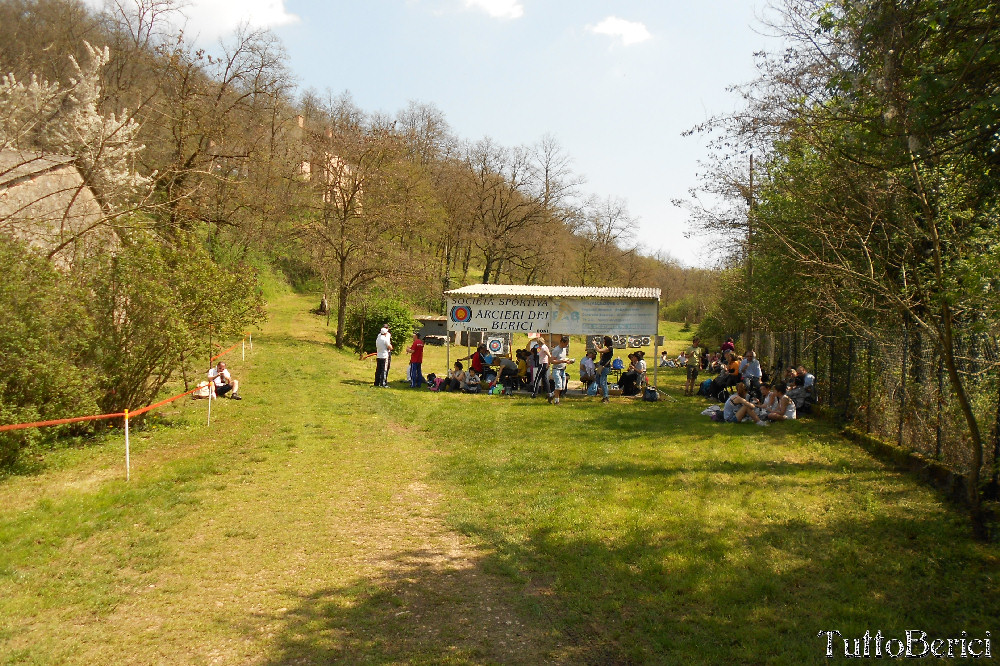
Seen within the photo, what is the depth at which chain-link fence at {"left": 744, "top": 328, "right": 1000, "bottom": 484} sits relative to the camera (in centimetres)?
709

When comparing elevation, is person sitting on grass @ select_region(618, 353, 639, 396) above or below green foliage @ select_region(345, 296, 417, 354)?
below

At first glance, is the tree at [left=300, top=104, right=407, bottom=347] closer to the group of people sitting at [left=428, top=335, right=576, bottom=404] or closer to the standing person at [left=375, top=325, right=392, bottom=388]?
the standing person at [left=375, top=325, right=392, bottom=388]

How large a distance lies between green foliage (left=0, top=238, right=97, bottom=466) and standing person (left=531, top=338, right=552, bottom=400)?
960 centimetres

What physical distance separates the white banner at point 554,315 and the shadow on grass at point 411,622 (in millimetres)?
11294

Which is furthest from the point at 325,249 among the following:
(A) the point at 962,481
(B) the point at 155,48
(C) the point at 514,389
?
(A) the point at 962,481

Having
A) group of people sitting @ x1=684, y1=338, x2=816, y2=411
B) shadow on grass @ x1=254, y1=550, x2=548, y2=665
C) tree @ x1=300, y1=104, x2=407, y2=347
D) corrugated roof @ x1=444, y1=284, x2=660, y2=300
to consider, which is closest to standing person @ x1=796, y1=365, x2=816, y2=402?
group of people sitting @ x1=684, y1=338, x2=816, y2=411

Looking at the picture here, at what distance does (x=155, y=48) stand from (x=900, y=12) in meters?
21.5

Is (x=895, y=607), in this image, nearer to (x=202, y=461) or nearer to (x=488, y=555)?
(x=488, y=555)

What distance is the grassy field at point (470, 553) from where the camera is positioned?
470cm

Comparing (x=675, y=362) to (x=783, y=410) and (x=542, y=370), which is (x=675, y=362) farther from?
(x=783, y=410)

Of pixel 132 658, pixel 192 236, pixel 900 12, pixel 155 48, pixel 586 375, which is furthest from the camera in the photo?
pixel 155 48

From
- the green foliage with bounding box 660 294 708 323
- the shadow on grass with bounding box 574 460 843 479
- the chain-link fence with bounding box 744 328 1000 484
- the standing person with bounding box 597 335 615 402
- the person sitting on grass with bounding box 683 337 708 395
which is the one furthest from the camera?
the green foliage with bounding box 660 294 708 323

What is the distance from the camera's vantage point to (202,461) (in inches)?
367

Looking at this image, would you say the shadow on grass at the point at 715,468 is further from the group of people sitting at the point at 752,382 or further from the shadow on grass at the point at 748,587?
the group of people sitting at the point at 752,382
